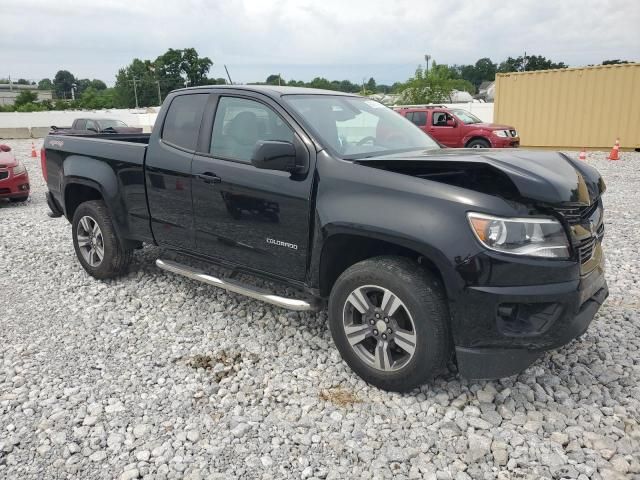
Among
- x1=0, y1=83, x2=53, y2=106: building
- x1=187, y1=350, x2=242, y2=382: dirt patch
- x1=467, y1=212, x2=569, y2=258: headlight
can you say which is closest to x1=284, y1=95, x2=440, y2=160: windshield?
x1=467, y1=212, x2=569, y2=258: headlight

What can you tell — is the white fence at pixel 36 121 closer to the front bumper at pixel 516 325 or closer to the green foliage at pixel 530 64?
the front bumper at pixel 516 325

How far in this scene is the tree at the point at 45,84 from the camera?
443 ft

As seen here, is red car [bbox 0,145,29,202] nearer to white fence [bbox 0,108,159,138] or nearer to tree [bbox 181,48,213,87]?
white fence [bbox 0,108,159,138]

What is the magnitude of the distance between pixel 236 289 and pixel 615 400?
8.32ft

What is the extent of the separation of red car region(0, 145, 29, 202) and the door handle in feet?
23.6

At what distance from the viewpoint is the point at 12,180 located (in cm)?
945

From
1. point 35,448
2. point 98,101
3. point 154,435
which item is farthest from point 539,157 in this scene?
point 98,101

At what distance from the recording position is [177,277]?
17.5 ft

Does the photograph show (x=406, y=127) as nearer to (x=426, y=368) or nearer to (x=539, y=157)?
(x=539, y=157)

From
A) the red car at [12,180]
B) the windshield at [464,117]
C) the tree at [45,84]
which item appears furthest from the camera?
the tree at [45,84]

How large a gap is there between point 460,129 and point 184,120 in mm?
13210

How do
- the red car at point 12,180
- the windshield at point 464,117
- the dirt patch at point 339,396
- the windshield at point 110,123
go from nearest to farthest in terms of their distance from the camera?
the dirt patch at point 339,396 → the red car at point 12,180 → the windshield at point 464,117 → the windshield at point 110,123

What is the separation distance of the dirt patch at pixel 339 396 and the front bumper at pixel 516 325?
28.1 inches

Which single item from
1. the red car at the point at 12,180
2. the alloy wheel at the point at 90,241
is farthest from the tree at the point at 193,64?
the alloy wheel at the point at 90,241
